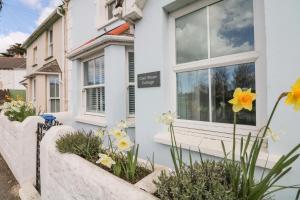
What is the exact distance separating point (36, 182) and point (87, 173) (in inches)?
113

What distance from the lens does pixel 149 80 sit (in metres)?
3.83

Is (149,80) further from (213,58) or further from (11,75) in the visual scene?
(11,75)

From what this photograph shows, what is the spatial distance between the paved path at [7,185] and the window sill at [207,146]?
10.2 ft

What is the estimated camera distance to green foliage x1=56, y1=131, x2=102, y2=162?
3.03m

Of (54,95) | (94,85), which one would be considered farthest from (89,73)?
(54,95)

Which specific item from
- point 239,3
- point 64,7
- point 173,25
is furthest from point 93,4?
point 239,3

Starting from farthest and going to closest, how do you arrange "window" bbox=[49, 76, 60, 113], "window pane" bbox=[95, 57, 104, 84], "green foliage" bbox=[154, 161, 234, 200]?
1. "window" bbox=[49, 76, 60, 113]
2. "window pane" bbox=[95, 57, 104, 84]
3. "green foliage" bbox=[154, 161, 234, 200]

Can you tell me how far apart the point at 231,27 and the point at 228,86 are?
78 cm

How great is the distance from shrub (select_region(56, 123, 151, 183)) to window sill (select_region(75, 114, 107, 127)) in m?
2.45

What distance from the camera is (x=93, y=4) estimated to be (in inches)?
311

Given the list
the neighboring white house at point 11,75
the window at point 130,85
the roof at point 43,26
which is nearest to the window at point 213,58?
the window at point 130,85

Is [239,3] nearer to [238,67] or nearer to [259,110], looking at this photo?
[238,67]

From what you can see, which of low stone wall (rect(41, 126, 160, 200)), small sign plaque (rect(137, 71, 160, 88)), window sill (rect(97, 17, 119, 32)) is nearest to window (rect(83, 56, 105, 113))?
window sill (rect(97, 17, 119, 32))

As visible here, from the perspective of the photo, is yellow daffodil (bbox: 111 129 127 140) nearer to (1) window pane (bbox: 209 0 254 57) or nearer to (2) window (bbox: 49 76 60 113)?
(1) window pane (bbox: 209 0 254 57)
